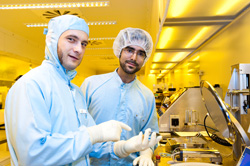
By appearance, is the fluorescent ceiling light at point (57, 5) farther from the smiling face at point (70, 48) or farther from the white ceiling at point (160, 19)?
the smiling face at point (70, 48)

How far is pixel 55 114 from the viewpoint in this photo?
976 millimetres

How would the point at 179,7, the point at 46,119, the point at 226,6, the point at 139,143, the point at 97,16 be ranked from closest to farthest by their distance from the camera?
the point at 46,119, the point at 139,143, the point at 179,7, the point at 226,6, the point at 97,16

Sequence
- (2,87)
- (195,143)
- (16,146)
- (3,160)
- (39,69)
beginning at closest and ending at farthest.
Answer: (16,146)
(39,69)
(195,143)
(3,160)
(2,87)

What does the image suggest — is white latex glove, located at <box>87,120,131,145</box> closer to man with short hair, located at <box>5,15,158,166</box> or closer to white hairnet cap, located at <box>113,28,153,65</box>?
man with short hair, located at <box>5,15,158,166</box>

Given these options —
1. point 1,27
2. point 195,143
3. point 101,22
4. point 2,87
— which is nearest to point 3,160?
point 2,87

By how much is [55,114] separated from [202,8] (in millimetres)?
1318

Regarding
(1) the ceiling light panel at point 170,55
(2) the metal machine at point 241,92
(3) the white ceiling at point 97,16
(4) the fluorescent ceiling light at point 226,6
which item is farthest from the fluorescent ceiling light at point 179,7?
(3) the white ceiling at point 97,16

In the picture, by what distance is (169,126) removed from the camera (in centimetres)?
244

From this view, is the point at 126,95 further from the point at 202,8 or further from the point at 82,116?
the point at 202,8

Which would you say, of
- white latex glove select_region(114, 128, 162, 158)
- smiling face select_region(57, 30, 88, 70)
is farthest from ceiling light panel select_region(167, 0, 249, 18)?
white latex glove select_region(114, 128, 162, 158)

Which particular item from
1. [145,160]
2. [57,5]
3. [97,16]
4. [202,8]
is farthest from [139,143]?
[97,16]

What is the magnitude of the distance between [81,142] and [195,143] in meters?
0.96

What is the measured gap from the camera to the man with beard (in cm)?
161

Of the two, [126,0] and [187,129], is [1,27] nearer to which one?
[126,0]
